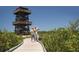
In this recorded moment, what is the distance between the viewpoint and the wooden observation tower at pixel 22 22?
158 inches

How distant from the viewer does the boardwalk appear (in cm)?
397

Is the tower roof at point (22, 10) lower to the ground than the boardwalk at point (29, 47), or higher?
higher

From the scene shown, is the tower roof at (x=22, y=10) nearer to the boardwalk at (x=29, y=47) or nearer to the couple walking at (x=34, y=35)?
the couple walking at (x=34, y=35)

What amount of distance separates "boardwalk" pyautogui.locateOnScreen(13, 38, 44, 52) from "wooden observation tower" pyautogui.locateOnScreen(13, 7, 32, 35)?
15 cm

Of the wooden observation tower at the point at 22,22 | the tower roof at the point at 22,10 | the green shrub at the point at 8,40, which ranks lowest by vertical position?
the green shrub at the point at 8,40

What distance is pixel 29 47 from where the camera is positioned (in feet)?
13.1

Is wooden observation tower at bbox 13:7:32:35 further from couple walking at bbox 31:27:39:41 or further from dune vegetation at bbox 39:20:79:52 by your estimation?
dune vegetation at bbox 39:20:79:52

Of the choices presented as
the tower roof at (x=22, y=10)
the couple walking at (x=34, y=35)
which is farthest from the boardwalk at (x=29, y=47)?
the tower roof at (x=22, y=10)

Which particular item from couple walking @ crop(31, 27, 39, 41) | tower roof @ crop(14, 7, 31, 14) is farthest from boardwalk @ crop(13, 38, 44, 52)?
tower roof @ crop(14, 7, 31, 14)

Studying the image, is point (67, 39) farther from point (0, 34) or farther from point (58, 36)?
point (0, 34)

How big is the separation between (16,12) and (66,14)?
717 mm

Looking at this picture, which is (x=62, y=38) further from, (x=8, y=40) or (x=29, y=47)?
(x=8, y=40)

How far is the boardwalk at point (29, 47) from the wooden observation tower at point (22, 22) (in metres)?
0.15
